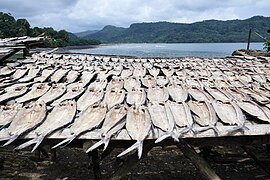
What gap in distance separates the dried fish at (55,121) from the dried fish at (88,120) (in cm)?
11

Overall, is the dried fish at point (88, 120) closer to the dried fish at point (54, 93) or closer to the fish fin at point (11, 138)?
the fish fin at point (11, 138)

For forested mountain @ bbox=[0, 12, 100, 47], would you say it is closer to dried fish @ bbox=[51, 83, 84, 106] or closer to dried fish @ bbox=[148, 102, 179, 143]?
dried fish @ bbox=[51, 83, 84, 106]

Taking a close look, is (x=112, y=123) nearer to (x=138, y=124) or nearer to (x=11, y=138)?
(x=138, y=124)

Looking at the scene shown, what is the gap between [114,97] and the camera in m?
3.61

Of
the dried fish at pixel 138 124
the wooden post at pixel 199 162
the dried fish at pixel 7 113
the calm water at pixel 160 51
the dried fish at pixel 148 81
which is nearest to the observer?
the dried fish at pixel 138 124

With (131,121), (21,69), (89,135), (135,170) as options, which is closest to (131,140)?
(131,121)

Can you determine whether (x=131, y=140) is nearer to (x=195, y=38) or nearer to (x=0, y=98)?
(x=0, y=98)

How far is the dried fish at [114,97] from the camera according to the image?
3461 millimetres

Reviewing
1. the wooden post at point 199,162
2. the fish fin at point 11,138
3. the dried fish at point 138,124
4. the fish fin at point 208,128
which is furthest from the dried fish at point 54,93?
the fish fin at point 208,128

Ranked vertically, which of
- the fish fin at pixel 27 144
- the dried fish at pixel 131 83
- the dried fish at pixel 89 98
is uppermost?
the dried fish at pixel 131 83

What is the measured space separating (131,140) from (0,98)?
186 centimetres

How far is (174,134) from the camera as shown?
2.81 m

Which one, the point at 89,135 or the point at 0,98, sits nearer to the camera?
the point at 89,135

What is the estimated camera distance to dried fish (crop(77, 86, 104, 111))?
11.2 ft
